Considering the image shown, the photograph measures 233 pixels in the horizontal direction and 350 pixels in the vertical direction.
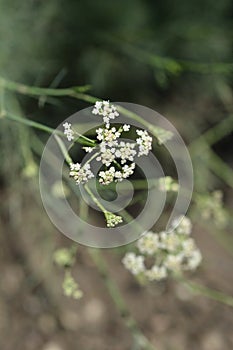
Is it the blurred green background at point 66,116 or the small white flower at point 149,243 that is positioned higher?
the small white flower at point 149,243

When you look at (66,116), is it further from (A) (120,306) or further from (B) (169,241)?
(B) (169,241)

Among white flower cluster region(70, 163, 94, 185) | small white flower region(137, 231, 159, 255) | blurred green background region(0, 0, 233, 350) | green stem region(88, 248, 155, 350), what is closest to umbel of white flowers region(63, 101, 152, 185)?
white flower cluster region(70, 163, 94, 185)

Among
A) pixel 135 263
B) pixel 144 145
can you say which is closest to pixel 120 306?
pixel 135 263

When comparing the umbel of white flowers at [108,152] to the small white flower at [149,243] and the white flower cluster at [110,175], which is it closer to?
the white flower cluster at [110,175]

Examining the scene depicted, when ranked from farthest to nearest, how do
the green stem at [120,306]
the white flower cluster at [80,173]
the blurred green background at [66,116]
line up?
the blurred green background at [66,116], the green stem at [120,306], the white flower cluster at [80,173]

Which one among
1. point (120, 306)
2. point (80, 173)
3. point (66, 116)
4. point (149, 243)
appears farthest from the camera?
point (66, 116)

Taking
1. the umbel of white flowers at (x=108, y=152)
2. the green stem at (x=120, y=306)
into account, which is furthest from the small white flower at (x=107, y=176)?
the green stem at (x=120, y=306)

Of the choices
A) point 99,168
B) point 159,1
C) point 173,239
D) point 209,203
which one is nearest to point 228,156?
point 159,1

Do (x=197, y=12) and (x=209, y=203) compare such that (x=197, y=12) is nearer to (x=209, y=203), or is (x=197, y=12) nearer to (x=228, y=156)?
(x=228, y=156)
